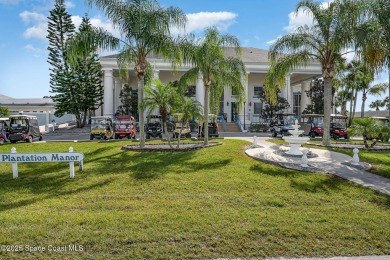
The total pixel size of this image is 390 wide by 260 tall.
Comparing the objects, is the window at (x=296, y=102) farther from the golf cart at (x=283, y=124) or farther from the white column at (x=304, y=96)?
the golf cart at (x=283, y=124)

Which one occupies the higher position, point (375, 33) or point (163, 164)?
point (375, 33)

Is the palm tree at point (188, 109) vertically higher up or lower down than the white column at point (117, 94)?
lower down

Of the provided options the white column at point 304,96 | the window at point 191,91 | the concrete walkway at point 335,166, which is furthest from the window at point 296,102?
the concrete walkway at point 335,166

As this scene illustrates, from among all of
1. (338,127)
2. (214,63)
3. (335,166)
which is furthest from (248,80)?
(335,166)

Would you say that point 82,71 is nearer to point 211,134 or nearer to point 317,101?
point 211,134

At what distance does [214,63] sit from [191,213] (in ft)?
32.1

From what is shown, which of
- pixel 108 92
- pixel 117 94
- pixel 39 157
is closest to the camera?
pixel 39 157

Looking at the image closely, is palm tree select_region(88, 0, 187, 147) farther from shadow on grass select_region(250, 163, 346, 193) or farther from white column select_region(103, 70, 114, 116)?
white column select_region(103, 70, 114, 116)

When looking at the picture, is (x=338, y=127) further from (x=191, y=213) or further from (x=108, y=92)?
(x=108, y=92)

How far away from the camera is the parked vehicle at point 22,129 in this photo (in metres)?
18.0

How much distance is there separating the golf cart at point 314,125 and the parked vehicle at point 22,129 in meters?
20.4

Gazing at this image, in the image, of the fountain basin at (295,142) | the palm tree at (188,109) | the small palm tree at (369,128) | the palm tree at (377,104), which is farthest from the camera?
the palm tree at (377,104)

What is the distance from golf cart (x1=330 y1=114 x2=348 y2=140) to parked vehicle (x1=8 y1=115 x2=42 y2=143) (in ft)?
69.1

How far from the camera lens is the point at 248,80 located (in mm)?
36531
